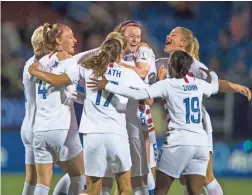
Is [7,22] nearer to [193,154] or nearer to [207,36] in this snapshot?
[207,36]

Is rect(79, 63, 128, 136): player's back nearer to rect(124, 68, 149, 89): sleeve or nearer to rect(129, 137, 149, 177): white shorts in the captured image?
rect(124, 68, 149, 89): sleeve

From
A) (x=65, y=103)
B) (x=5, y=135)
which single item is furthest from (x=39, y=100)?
(x=5, y=135)

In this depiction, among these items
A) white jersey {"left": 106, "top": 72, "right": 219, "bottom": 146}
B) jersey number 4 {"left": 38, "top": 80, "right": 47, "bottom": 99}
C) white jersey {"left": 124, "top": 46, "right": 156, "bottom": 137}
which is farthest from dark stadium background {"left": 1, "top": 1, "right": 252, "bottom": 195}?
white jersey {"left": 106, "top": 72, "right": 219, "bottom": 146}

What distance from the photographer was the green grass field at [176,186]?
39.1ft

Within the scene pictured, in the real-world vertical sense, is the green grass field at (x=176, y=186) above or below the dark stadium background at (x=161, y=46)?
below

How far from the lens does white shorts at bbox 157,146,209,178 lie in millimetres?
8008

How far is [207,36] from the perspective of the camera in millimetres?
17734

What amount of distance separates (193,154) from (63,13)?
34.0 ft

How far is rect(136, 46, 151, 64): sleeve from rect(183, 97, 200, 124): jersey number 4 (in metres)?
0.89

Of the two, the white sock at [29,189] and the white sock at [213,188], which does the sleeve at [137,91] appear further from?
the white sock at [29,189]

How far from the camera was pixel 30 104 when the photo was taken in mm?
8992

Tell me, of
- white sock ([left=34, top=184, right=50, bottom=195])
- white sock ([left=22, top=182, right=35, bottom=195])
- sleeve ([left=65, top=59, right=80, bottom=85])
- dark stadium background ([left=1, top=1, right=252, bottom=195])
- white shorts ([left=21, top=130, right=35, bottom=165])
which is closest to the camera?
sleeve ([left=65, top=59, right=80, bottom=85])

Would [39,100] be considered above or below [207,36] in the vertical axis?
below

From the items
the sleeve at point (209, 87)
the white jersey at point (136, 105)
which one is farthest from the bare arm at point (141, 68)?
the sleeve at point (209, 87)
